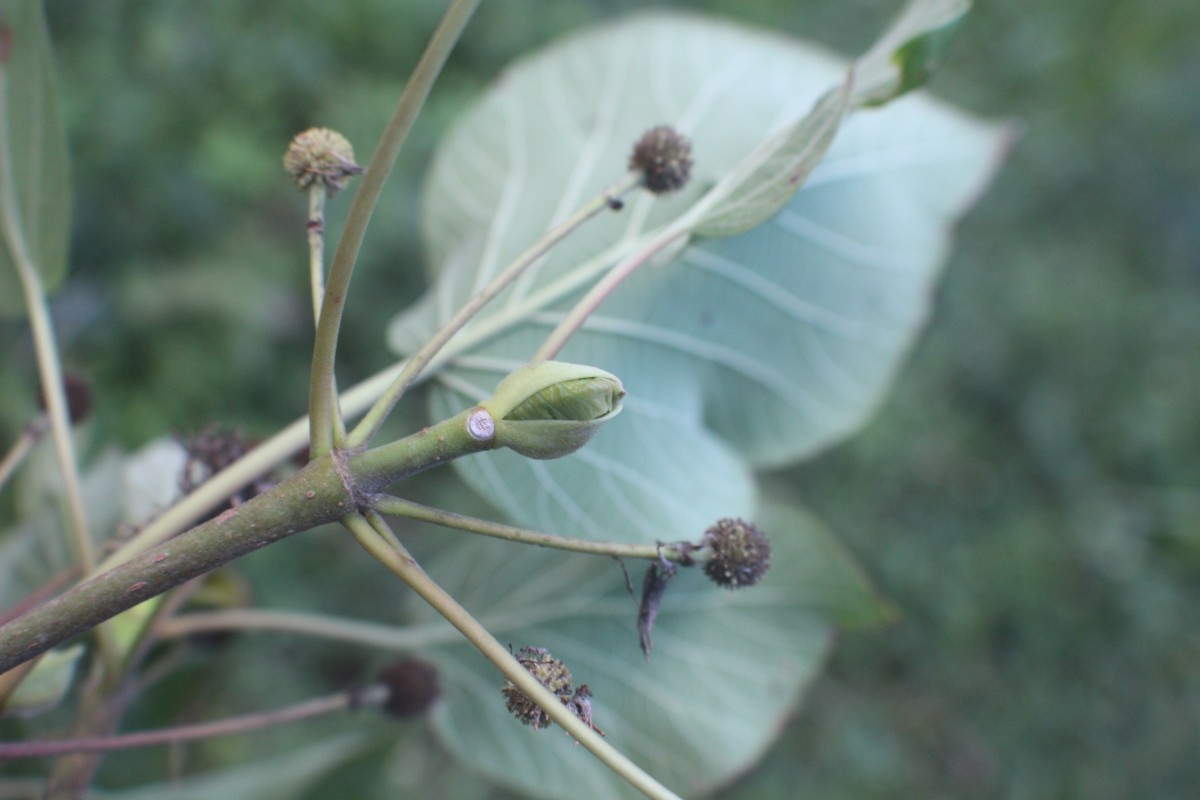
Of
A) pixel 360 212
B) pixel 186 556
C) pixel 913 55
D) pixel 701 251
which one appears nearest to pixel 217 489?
pixel 186 556

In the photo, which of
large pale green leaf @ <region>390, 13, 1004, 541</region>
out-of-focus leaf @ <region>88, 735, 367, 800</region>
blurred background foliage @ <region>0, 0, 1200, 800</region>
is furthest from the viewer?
blurred background foliage @ <region>0, 0, 1200, 800</region>

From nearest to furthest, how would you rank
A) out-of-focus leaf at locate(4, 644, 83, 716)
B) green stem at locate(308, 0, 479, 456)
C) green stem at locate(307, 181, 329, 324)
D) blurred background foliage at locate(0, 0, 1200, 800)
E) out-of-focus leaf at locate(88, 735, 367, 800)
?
green stem at locate(308, 0, 479, 456) → green stem at locate(307, 181, 329, 324) → out-of-focus leaf at locate(4, 644, 83, 716) → out-of-focus leaf at locate(88, 735, 367, 800) → blurred background foliage at locate(0, 0, 1200, 800)

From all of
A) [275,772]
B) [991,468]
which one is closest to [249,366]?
[275,772]

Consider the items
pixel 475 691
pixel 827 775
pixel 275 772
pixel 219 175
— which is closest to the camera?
pixel 475 691

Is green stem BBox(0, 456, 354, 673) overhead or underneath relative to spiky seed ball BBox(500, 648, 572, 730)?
overhead

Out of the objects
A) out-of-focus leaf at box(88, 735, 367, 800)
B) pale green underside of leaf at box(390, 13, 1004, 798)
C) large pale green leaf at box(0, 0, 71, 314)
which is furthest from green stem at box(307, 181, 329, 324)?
out-of-focus leaf at box(88, 735, 367, 800)

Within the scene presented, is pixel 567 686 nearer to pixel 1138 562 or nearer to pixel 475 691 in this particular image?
pixel 475 691

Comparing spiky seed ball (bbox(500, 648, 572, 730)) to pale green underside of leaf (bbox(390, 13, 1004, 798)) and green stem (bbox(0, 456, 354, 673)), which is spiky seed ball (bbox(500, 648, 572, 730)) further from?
pale green underside of leaf (bbox(390, 13, 1004, 798))
